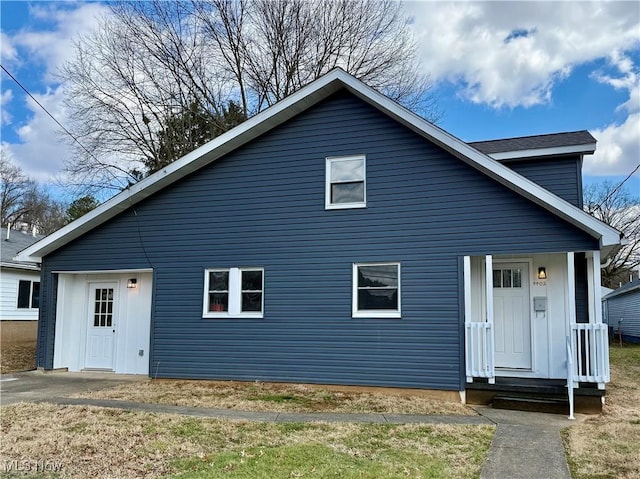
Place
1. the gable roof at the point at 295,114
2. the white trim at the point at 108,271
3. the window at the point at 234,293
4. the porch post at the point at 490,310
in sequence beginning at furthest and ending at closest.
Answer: the white trim at the point at 108,271 < the window at the point at 234,293 < the porch post at the point at 490,310 < the gable roof at the point at 295,114

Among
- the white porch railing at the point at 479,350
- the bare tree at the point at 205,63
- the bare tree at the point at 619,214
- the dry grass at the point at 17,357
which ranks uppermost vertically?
the bare tree at the point at 205,63

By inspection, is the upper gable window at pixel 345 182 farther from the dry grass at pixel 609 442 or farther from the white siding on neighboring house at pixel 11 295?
the white siding on neighboring house at pixel 11 295

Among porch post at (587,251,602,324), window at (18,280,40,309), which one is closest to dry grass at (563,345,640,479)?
porch post at (587,251,602,324)

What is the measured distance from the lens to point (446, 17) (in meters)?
13.0

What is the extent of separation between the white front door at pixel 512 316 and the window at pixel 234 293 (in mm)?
4741

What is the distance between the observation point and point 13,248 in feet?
63.9

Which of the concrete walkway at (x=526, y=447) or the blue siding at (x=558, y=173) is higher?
the blue siding at (x=558, y=173)

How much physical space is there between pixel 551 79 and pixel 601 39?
2638 millimetres

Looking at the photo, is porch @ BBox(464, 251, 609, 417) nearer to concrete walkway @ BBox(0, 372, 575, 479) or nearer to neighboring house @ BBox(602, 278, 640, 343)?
concrete walkway @ BBox(0, 372, 575, 479)

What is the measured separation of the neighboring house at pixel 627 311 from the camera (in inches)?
969

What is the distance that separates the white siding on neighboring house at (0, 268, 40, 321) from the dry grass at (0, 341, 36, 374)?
1070 mm

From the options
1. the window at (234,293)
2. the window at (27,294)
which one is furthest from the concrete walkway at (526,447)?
the window at (27,294)

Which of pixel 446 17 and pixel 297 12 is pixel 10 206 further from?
pixel 446 17

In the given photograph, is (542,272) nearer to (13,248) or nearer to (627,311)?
(13,248)
